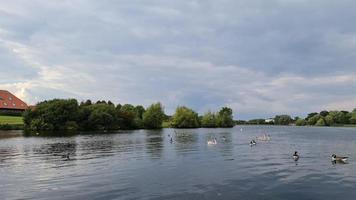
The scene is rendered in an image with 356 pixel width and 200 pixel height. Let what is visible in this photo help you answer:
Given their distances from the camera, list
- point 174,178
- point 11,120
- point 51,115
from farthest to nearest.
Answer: point 11,120, point 51,115, point 174,178

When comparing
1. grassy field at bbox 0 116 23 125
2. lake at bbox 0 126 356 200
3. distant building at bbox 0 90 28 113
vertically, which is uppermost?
distant building at bbox 0 90 28 113

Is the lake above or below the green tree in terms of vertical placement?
below

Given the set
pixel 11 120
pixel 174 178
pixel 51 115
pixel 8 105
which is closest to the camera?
pixel 174 178

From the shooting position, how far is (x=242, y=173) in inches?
1626

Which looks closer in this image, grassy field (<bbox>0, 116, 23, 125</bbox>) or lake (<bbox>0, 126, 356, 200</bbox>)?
lake (<bbox>0, 126, 356, 200</bbox>)

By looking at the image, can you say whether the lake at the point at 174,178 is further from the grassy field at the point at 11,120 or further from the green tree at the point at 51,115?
the grassy field at the point at 11,120

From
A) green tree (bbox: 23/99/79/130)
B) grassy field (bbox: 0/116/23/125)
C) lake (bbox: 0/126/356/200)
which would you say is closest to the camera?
lake (bbox: 0/126/356/200)

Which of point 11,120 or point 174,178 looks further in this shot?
point 11,120

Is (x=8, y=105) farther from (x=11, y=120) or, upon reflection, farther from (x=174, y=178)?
(x=174, y=178)

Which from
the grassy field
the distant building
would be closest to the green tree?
the grassy field

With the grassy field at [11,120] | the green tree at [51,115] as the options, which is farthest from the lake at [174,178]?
the grassy field at [11,120]

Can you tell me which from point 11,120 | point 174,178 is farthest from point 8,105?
point 174,178

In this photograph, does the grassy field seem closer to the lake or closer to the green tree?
the green tree

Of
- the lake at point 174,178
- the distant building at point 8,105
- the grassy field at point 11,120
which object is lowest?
the lake at point 174,178
